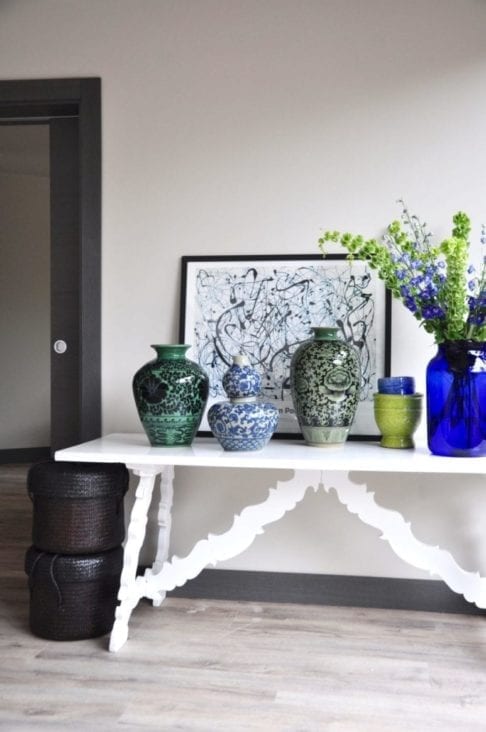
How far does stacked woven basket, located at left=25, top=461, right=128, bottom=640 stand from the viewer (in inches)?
101

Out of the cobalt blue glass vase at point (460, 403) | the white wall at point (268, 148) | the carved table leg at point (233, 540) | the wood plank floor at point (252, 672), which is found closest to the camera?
the wood plank floor at point (252, 672)

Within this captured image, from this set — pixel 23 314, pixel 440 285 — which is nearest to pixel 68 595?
pixel 440 285

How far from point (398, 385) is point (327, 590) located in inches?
32.5

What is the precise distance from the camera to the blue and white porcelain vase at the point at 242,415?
2.50 metres

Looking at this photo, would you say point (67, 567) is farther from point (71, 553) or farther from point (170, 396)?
point (170, 396)

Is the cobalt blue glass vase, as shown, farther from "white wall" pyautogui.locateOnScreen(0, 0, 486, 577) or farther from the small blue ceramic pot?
"white wall" pyautogui.locateOnScreen(0, 0, 486, 577)

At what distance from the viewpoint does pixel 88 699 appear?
2.17 meters

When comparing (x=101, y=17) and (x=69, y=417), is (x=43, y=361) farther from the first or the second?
(x=101, y=17)

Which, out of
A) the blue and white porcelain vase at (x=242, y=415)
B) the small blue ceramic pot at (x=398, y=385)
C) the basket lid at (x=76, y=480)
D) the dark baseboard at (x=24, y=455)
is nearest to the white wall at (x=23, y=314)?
the dark baseboard at (x=24, y=455)

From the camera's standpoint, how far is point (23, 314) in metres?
6.52

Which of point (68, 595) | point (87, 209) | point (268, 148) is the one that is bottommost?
point (68, 595)

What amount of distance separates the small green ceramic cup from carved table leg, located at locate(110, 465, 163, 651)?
765 millimetres

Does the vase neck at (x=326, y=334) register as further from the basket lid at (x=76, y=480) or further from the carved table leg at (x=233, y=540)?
the basket lid at (x=76, y=480)

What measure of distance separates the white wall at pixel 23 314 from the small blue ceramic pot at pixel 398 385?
436 centimetres
